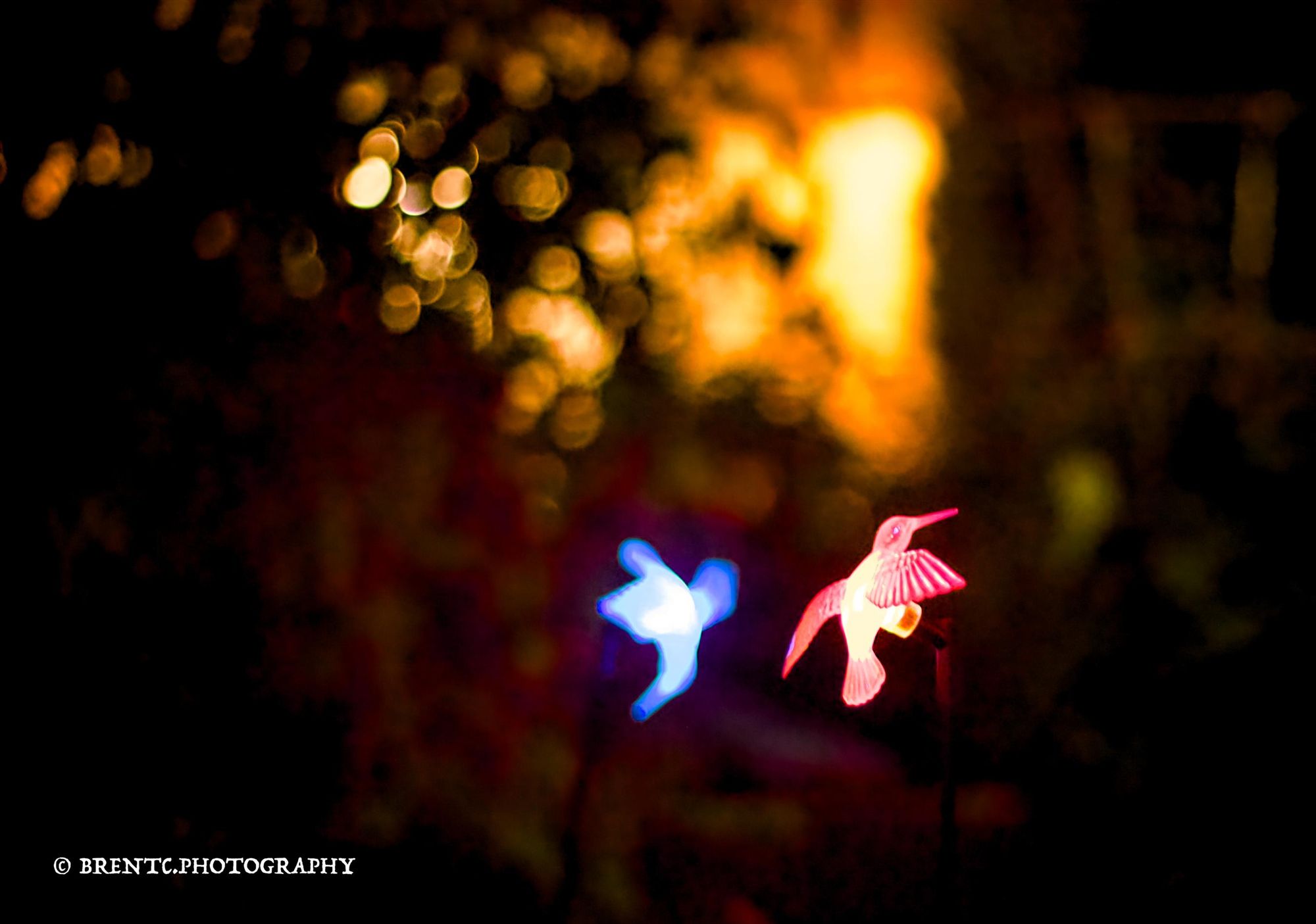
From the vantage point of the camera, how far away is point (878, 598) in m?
2.40

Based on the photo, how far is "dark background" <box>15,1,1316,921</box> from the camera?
13.1ft

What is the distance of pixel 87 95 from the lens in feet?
13.1

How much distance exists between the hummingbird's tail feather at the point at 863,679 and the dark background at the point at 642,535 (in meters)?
1.61

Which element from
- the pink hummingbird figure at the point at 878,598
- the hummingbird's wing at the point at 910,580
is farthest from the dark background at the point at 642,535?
the hummingbird's wing at the point at 910,580

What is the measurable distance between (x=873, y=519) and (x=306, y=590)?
2590 mm

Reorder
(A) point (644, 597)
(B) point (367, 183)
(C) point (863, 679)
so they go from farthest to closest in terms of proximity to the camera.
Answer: (B) point (367, 183) → (A) point (644, 597) → (C) point (863, 679)

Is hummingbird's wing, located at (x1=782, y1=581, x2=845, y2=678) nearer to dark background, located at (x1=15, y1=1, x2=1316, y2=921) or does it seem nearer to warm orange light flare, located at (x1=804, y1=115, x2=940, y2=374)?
dark background, located at (x1=15, y1=1, x2=1316, y2=921)

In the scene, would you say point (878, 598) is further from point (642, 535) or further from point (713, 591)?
point (642, 535)

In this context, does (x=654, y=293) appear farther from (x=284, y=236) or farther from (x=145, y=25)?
(x=145, y=25)

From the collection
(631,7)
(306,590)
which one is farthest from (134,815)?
(631,7)

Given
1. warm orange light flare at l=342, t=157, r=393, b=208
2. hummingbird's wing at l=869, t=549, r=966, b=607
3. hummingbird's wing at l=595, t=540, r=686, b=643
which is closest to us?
hummingbird's wing at l=869, t=549, r=966, b=607

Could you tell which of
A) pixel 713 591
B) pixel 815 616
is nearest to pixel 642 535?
pixel 713 591

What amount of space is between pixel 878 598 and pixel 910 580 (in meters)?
0.10

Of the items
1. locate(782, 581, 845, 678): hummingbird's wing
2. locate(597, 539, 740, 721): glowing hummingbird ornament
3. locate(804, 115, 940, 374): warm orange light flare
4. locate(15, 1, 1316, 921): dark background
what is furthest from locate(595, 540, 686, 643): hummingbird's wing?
locate(804, 115, 940, 374): warm orange light flare
